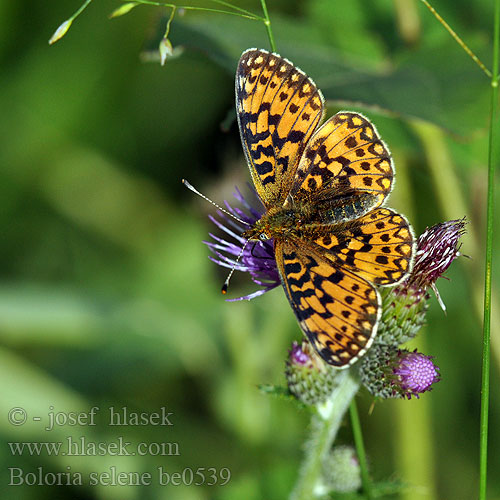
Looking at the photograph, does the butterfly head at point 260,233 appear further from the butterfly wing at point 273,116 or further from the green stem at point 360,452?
the green stem at point 360,452

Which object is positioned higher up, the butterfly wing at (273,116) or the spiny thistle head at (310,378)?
the butterfly wing at (273,116)

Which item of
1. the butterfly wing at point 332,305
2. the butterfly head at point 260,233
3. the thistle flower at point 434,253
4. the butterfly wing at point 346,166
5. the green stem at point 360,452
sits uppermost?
the butterfly wing at point 346,166

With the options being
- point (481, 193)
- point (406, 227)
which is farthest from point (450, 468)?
point (406, 227)

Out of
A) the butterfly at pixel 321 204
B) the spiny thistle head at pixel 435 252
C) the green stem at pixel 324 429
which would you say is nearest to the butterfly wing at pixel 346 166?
the butterfly at pixel 321 204

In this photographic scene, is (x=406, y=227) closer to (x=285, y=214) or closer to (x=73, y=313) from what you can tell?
(x=285, y=214)

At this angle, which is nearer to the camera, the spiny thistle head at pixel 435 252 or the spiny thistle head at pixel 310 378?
the spiny thistle head at pixel 435 252

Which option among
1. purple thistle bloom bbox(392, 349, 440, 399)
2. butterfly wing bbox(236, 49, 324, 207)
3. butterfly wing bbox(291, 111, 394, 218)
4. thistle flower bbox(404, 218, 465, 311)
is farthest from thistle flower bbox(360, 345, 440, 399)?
butterfly wing bbox(236, 49, 324, 207)

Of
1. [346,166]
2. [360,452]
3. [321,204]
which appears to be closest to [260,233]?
[321,204]

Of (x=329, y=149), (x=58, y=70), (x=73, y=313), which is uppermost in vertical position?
(x=58, y=70)
